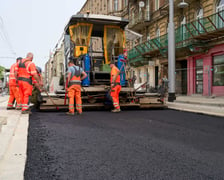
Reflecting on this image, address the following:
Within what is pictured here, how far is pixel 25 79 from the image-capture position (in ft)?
23.6

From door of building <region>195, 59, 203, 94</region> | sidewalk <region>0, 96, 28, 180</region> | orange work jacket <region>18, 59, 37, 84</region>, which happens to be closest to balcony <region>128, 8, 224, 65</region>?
door of building <region>195, 59, 203, 94</region>

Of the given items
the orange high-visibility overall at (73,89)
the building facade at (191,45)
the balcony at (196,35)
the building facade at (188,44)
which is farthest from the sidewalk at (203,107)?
the balcony at (196,35)

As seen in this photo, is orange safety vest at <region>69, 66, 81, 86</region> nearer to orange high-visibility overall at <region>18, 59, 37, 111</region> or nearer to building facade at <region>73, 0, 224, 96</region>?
orange high-visibility overall at <region>18, 59, 37, 111</region>

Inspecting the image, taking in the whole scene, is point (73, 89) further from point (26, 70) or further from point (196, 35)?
point (196, 35)

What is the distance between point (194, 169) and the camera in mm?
2846

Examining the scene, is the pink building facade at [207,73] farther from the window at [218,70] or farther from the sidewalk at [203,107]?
the sidewalk at [203,107]

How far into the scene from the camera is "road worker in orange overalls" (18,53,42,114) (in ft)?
23.4

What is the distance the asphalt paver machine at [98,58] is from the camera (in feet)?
28.9

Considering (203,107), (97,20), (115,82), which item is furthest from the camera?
(203,107)

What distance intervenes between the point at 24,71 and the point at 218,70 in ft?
41.9

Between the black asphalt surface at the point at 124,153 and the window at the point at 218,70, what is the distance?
38.4 ft

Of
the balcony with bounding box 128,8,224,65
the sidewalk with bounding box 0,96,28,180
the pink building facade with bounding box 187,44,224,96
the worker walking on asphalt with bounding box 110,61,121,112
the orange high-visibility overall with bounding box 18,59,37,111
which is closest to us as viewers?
the sidewalk with bounding box 0,96,28,180

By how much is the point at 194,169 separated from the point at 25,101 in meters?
5.35

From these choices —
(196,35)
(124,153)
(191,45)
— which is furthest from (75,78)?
(191,45)
